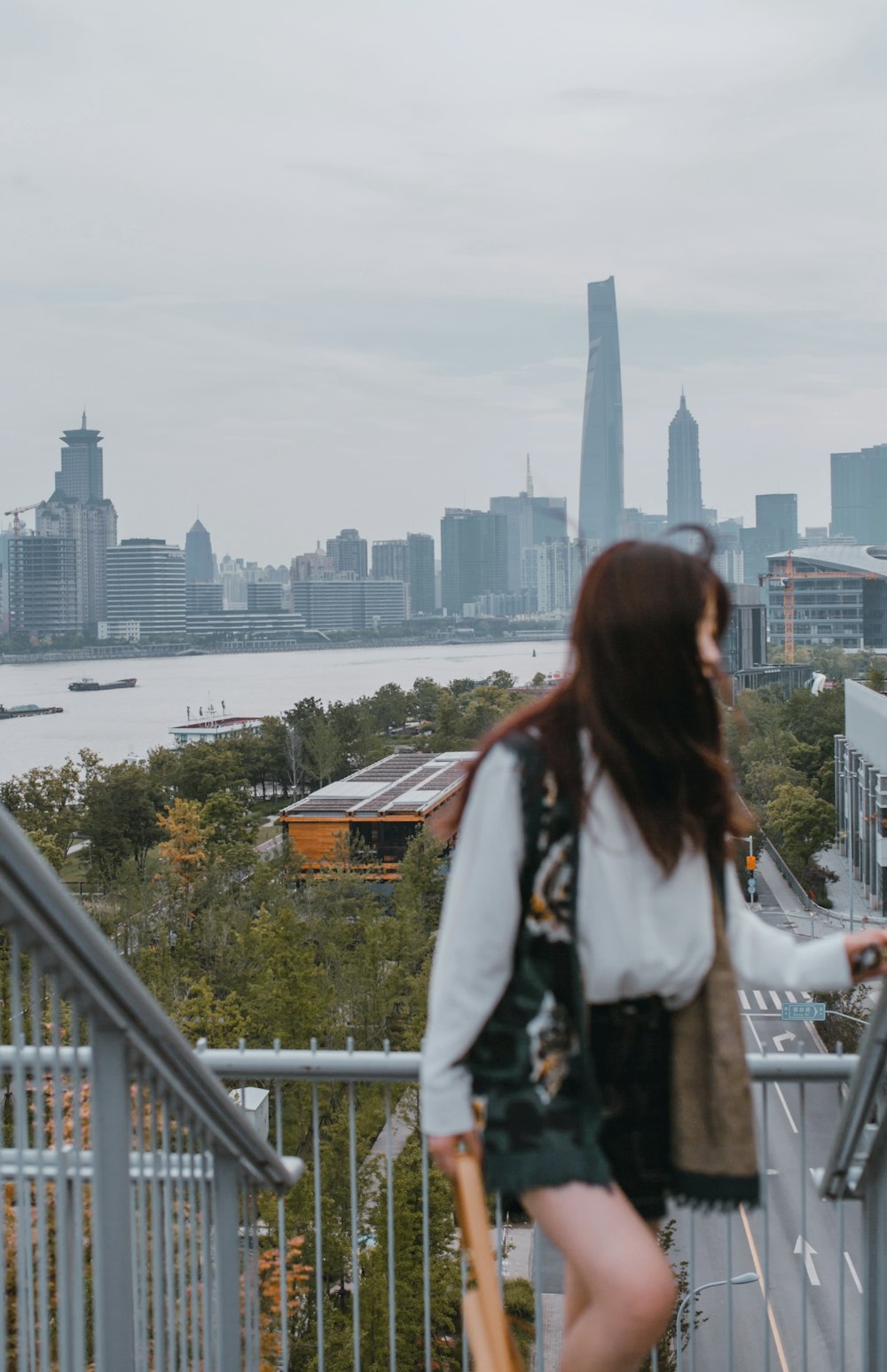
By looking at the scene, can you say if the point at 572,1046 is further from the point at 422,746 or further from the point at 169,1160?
the point at 422,746

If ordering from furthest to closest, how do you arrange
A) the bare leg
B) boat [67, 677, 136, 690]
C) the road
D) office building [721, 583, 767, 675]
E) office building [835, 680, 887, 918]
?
boat [67, 677, 136, 690], office building [721, 583, 767, 675], office building [835, 680, 887, 918], the road, the bare leg

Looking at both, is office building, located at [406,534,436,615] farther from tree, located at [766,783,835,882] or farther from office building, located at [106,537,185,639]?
tree, located at [766,783,835,882]

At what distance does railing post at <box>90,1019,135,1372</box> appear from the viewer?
1.30m

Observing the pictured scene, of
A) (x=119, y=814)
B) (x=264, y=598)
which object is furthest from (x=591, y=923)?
(x=264, y=598)

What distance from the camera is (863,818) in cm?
1938

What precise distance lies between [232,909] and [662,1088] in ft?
48.0

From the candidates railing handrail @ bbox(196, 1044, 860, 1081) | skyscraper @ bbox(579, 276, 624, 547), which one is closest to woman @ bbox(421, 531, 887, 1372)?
skyscraper @ bbox(579, 276, 624, 547)

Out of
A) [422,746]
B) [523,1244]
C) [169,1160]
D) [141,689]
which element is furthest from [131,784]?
[141,689]

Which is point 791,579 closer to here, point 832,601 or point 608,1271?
point 832,601

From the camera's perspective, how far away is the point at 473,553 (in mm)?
69562

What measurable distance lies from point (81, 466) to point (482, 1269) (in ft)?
341

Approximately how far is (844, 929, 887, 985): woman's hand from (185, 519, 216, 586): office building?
102 metres

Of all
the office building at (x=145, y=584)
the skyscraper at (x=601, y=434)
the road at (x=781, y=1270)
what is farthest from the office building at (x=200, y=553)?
the road at (x=781, y=1270)

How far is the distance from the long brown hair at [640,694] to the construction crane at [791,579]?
49361mm
